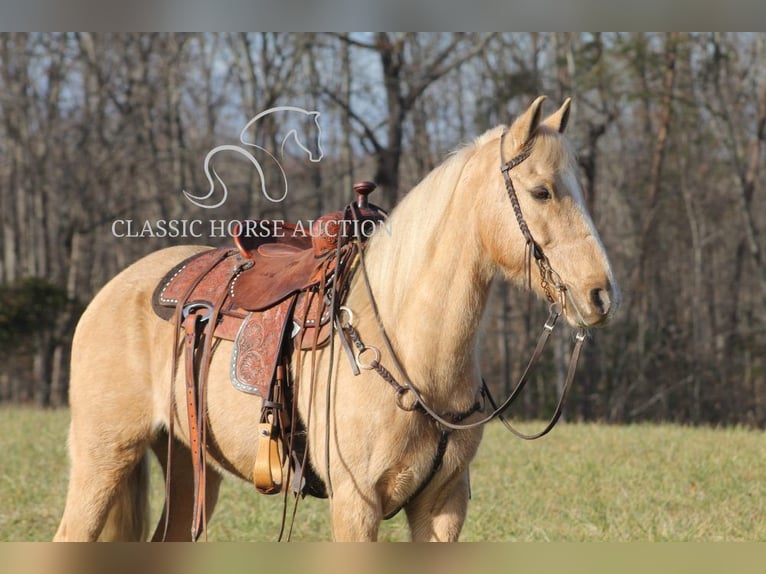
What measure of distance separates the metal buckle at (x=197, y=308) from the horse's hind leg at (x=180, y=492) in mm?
665

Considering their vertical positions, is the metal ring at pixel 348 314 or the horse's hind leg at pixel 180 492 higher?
the metal ring at pixel 348 314

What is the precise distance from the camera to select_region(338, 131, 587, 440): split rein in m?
2.70

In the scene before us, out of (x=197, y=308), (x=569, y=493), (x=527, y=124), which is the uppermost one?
(x=527, y=124)

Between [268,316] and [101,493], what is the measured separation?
3.86 feet

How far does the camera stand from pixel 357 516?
9.39ft

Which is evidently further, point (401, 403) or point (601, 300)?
point (401, 403)

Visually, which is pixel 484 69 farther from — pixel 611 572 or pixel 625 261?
pixel 611 572

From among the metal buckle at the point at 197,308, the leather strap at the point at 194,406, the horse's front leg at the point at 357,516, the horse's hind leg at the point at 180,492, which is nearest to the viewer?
the horse's front leg at the point at 357,516

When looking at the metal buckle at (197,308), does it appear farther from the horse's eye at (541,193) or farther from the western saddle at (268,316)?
the horse's eye at (541,193)

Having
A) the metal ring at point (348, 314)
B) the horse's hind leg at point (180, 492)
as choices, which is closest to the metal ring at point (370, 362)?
the metal ring at point (348, 314)

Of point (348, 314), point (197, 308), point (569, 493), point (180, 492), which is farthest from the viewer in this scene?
point (569, 493)

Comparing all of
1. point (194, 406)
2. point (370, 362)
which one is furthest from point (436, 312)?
point (194, 406)

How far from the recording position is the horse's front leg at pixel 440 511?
118 inches

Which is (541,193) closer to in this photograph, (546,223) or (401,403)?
(546,223)
